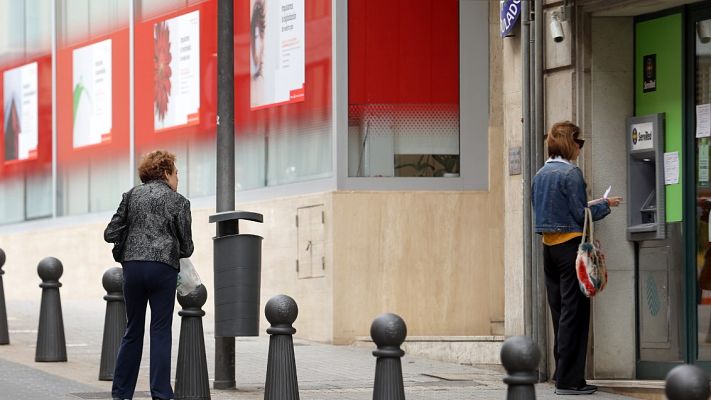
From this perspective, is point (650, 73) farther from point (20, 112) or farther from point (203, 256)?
point (20, 112)

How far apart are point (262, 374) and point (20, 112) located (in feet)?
38.6

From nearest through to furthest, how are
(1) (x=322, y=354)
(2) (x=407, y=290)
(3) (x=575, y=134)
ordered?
(3) (x=575, y=134)
(1) (x=322, y=354)
(2) (x=407, y=290)

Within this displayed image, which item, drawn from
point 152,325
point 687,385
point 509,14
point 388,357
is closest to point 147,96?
point 509,14

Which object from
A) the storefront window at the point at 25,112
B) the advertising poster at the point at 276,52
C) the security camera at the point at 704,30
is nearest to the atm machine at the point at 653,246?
the security camera at the point at 704,30

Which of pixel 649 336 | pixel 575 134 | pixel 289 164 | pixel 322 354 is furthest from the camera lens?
pixel 289 164

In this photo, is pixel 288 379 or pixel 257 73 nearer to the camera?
pixel 288 379

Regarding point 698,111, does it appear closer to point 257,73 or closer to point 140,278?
point 140,278

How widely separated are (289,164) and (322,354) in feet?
9.25

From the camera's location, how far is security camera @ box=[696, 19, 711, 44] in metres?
11.1

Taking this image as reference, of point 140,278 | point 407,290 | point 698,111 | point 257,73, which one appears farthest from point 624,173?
point 257,73

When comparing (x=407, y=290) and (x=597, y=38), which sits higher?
(x=597, y=38)

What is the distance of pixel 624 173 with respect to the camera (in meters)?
11.6

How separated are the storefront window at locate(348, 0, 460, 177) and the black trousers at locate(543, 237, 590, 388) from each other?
3883 mm

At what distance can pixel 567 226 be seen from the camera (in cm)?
1062
